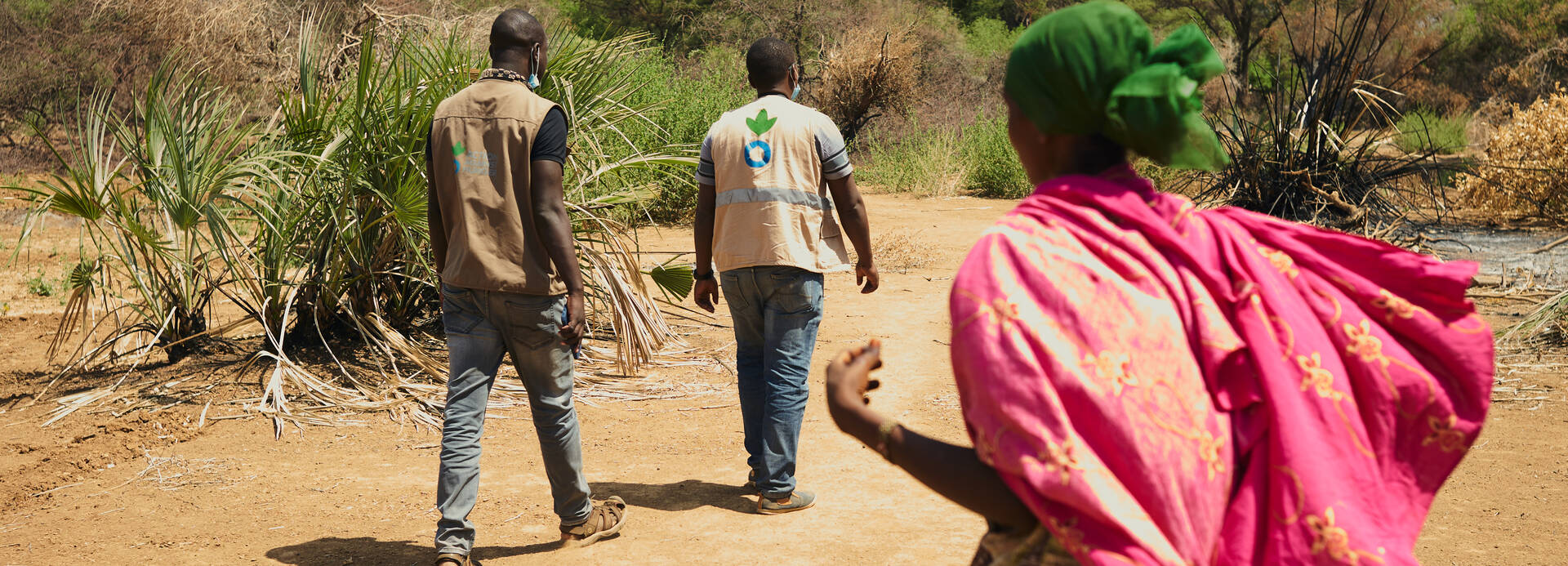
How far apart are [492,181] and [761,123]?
101 centimetres

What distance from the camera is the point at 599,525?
3.65 meters

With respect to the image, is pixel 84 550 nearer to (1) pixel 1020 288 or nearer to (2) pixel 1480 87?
(1) pixel 1020 288

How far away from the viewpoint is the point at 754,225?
3736 millimetres

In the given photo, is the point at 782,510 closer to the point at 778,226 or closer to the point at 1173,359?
the point at 778,226

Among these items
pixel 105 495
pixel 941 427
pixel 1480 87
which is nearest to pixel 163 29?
pixel 105 495

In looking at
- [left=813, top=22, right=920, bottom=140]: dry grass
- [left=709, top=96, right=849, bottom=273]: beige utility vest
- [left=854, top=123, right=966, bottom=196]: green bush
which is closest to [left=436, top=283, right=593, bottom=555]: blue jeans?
[left=709, top=96, right=849, bottom=273]: beige utility vest

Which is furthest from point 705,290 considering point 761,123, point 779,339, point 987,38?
point 987,38

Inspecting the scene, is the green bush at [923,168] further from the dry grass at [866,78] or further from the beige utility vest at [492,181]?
the beige utility vest at [492,181]

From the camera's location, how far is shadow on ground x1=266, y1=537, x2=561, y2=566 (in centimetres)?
354

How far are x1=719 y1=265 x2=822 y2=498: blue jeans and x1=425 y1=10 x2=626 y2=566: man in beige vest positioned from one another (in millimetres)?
757

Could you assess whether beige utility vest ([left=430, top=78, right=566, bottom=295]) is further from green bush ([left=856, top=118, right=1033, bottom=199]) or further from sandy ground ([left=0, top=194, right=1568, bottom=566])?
green bush ([left=856, top=118, right=1033, bottom=199])

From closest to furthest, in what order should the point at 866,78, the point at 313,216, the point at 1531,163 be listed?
the point at 313,216, the point at 1531,163, the point at 866,78

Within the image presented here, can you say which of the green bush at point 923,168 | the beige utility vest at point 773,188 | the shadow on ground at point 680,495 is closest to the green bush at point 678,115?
the green bush at point 923,168

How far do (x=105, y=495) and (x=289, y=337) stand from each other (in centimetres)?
167
